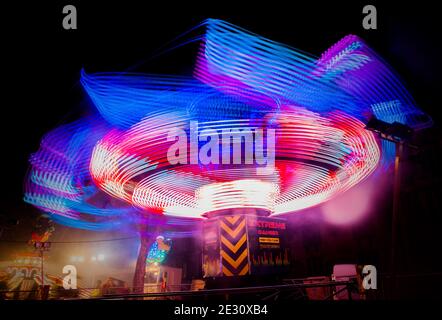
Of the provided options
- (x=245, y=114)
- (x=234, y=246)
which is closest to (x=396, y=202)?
(x=234, y=246)

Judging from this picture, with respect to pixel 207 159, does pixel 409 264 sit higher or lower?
lower

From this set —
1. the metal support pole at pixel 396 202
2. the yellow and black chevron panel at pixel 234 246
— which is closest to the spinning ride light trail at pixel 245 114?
the yellow and black chevron panel at pixel 234 246

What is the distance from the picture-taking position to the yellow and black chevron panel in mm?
6980

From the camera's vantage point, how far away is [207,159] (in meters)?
6.04

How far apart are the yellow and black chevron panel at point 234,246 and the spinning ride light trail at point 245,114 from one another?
0.44 metres

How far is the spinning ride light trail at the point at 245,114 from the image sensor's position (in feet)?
18.0

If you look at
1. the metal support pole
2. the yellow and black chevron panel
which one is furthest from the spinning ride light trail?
the metal support pole

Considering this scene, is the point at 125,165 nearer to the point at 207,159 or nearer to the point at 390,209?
the point at 207,159

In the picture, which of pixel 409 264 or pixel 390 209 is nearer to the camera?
pixel 409 264
